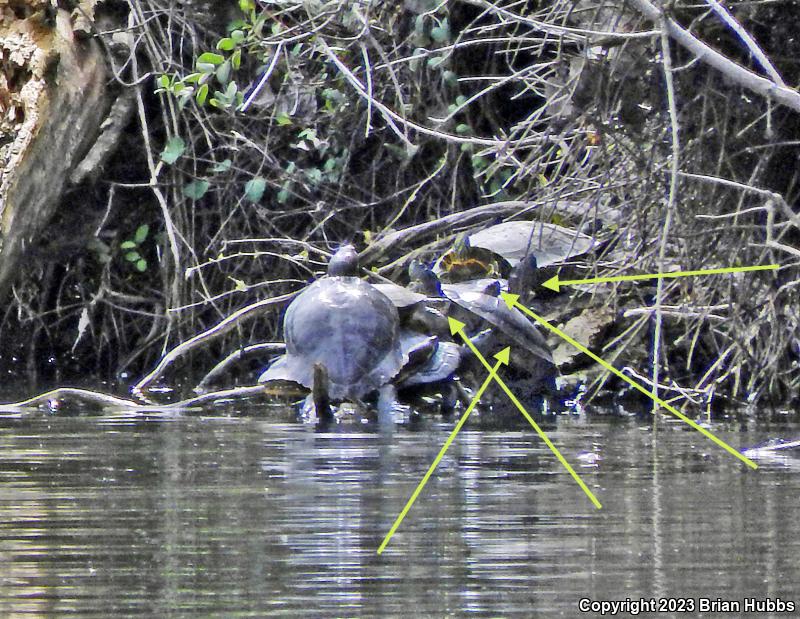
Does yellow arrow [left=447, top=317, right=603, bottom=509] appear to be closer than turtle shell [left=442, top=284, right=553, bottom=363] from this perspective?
Yes

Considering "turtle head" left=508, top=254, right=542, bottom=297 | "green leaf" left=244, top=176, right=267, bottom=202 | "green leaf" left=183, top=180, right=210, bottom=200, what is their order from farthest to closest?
"green leaf" left=183, top=180, right=210, bottom=200 < "green leaf" left=244, top=176, right=267, bottom=202 < "turtle head" left=508, top=254, right=542, bottom=297

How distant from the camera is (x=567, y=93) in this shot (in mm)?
6574

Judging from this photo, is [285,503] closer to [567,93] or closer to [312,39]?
[567,93]

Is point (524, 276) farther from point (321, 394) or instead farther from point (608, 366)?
point (321, 394)

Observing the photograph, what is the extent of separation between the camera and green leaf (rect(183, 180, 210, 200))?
9141mm

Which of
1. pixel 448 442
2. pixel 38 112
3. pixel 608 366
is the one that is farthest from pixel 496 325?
pixel 38 112

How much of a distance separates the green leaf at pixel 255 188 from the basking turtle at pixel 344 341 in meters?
1.85

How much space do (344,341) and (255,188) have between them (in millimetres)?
2137

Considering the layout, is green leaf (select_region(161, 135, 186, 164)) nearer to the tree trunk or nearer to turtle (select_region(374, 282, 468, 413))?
the tree trunk

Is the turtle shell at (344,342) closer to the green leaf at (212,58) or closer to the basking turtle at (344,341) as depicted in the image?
the basking turtle at (344,341)

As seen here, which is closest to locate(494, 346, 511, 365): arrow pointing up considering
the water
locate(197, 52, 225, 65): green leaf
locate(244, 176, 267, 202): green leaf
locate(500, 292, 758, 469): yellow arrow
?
locate(500, 292, 758, 469): yellow arrow

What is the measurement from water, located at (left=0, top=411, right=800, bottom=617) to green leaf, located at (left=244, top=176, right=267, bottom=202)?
10.4 ft

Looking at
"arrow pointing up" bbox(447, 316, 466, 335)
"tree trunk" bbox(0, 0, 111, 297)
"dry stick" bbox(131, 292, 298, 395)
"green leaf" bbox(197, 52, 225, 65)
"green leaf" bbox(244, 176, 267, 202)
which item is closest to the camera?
"arrow pointing up" bbox(447, 316, 466, 335)

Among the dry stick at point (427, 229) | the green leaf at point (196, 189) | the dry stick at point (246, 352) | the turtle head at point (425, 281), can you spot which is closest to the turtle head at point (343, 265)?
the turtle head at point (425, 281)
